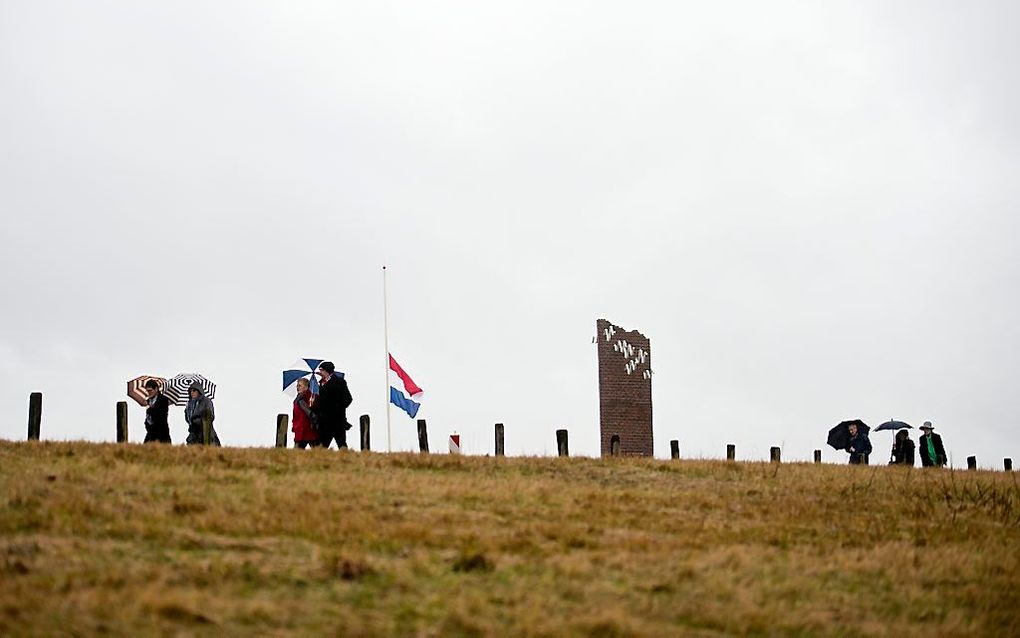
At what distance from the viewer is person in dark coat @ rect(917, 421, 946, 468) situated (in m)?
31.8

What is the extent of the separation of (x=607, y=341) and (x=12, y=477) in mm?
23011

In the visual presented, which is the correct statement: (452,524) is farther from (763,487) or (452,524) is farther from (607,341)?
(607,341)

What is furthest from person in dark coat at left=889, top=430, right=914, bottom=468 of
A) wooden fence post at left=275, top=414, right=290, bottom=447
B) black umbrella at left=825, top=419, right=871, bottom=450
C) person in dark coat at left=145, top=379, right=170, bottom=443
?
person in dark coat at left=145, top=379, right=170, bottom=443

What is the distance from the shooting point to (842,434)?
36625mm

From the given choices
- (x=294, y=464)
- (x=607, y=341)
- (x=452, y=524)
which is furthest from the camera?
(x=607, y=341)

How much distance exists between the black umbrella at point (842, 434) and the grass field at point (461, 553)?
55.5 feet

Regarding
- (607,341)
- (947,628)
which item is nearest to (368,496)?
(947,628)

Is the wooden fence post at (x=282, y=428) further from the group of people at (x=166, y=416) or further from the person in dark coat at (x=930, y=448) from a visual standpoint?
the person in dark coat at (x=930, y=448)

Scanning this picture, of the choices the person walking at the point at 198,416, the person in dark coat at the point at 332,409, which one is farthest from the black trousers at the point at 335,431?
the person walking at the point at 198,416

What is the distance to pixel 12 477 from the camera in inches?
614

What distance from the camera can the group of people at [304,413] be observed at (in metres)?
24.4

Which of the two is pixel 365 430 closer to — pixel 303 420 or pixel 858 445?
pixel 303 420

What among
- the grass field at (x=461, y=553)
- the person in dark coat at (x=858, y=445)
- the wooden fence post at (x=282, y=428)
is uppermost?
the wooden fence post at (x=282, y=428)

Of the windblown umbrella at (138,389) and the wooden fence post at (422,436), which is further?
the wooden fence post at (422,436)
